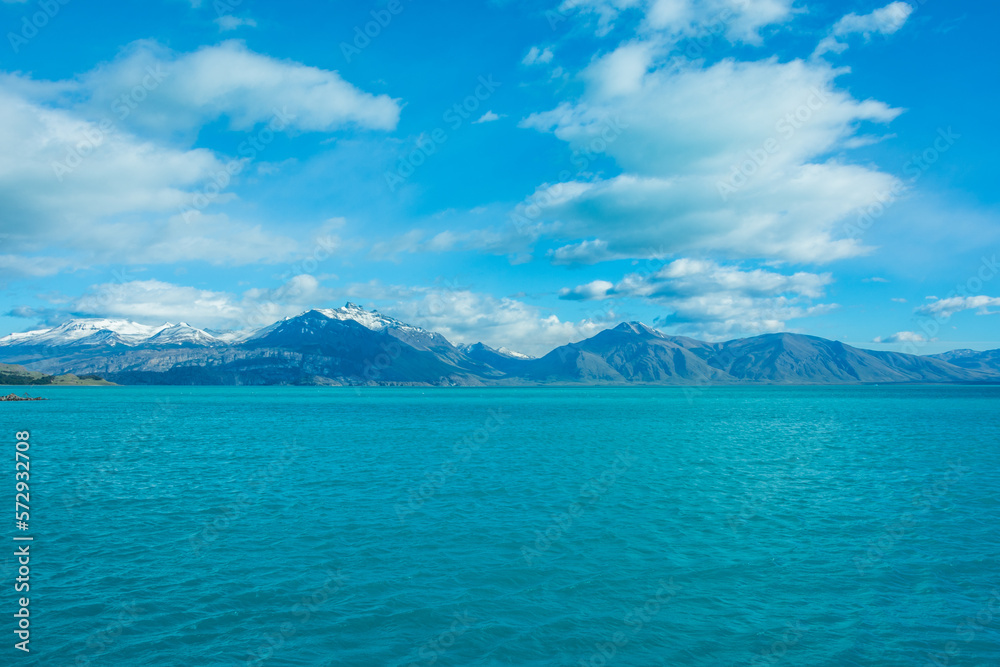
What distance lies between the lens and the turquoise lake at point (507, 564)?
54.7ft

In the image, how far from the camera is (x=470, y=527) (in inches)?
1148

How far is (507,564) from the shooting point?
23438mm

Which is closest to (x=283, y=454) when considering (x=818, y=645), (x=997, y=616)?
(x=818, y=645)

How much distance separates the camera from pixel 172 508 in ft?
108

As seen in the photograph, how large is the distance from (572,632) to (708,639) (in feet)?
14.2

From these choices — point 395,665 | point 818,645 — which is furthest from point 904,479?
point 395,665

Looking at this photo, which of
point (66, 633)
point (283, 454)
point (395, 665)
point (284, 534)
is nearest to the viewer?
point (395, 665)

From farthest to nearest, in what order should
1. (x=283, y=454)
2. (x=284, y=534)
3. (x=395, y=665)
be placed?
(x=283, y=454), (x=284, y=534), (x=395, y=665)

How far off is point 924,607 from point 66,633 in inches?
1148

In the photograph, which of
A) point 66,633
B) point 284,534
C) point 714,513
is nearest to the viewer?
point 66,633

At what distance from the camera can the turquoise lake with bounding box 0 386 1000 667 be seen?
1669 centimetres

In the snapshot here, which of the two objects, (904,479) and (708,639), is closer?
(708,639)

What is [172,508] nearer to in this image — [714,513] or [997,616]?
[714,513]

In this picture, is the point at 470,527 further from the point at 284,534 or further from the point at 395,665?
the point at 395,665
